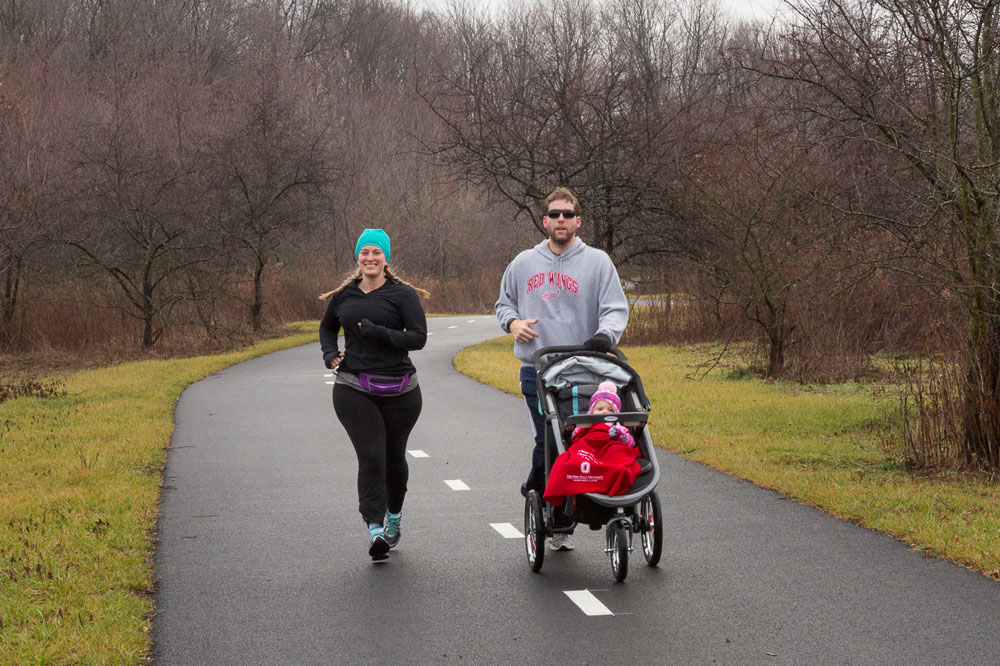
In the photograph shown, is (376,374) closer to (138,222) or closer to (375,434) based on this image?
(375,434)

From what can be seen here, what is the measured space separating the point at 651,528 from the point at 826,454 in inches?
195

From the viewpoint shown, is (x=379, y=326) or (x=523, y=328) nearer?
(x=523, y=328)

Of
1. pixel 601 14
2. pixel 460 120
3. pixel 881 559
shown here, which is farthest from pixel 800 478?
pixel 601 14

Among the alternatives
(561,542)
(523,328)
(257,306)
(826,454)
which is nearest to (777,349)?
(826,454)

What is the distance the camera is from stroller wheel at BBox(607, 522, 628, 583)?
6.18m

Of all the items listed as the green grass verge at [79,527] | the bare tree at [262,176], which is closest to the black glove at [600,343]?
the green grass verge at [79,527]

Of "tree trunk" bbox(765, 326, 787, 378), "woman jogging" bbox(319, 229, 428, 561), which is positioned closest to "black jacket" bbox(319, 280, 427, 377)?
"woman jogging" bbox(319, 229, 428, 561)

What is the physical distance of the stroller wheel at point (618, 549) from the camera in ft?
20.3

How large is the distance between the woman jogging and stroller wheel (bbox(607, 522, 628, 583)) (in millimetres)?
1379

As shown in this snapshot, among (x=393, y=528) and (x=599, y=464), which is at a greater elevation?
(x=599, y=464)

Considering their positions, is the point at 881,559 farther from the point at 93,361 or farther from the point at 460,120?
the point at 93,361

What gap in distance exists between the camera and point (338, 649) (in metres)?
5.28

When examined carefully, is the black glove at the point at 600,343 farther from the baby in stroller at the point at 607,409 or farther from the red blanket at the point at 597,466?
the red blanket at the point at 597,466

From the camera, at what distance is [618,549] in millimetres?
6262
